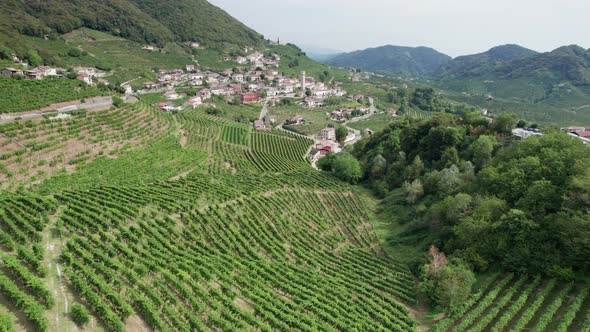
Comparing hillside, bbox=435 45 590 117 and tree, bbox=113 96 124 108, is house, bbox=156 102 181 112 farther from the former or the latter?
hillside, bbox=435 45 590 117

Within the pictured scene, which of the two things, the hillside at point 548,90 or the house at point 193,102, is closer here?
the house at point 193,102

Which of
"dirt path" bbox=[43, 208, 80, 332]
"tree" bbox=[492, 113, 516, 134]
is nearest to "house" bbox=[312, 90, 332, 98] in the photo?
"tree" bbox=[492, 113, 516, 134]

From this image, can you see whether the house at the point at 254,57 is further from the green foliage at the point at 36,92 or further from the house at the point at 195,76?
the green foliage at the point at 36,92

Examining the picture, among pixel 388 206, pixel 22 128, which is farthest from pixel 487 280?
pixel 22 128

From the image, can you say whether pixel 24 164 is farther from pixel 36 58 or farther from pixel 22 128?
pixel 36 58

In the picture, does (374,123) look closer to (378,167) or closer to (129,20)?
(378,167)

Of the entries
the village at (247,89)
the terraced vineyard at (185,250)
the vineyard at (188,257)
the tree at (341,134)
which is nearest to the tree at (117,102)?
the terraced vineyard at (185,250)
